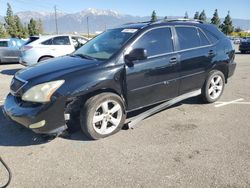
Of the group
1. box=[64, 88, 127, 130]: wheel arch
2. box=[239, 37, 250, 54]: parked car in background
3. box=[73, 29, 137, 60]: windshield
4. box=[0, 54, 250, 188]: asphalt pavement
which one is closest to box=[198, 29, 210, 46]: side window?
box=[0, 54, 250, 188]: asphalt pavement

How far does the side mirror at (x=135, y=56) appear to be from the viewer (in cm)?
446

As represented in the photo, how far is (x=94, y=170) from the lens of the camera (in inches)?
139

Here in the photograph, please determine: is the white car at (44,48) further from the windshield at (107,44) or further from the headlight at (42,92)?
the headlight at (42,92)

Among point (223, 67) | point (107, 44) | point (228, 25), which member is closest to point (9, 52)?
point (107, 44)

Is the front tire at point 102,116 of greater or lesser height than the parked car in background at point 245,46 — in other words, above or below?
above

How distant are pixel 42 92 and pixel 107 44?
162 centimetres

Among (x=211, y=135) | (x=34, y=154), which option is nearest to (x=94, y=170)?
(x=34, y=154)

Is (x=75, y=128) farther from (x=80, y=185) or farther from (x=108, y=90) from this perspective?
(x=80, y=185)

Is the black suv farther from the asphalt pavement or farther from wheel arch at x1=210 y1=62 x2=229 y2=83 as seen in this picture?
the asphalt pavement

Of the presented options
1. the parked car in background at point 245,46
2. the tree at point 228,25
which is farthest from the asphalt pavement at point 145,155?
the tree at point 228,25

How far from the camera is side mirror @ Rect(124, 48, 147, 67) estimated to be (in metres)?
4.46

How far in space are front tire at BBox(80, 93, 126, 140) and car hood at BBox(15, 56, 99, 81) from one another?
530 mm

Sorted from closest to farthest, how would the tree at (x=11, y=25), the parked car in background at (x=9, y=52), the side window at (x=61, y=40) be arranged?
the side window at (x=61, y=40) → the parked car in background at (x=9, y=52) → the tree at (x=11, y=25)

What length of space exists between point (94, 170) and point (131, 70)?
1713mm
